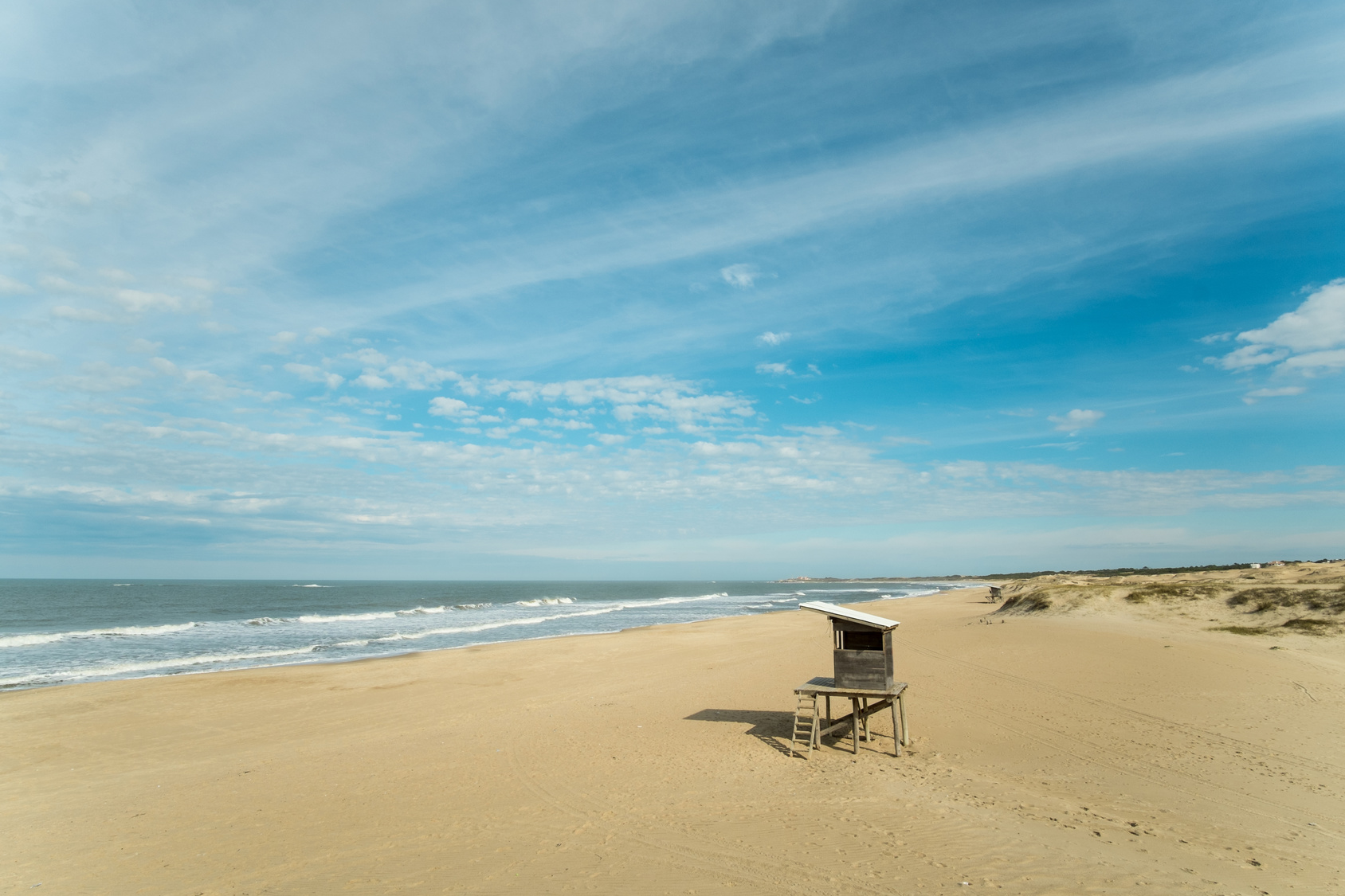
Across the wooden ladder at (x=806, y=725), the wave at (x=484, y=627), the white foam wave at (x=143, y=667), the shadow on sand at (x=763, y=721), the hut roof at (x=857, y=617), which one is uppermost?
the hut roof at (x=857, y=617)

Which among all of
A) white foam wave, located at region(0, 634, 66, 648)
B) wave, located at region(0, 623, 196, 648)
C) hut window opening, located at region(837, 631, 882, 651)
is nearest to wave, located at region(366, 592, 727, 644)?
wave, located at region(0, 623, 196, 648)

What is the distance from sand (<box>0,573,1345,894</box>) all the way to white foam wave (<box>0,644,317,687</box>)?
311cm

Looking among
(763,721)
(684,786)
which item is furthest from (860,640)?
(684,786)

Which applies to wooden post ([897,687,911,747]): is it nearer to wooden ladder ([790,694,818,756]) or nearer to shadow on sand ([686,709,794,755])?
wooden ladder ([790,694,818,756])

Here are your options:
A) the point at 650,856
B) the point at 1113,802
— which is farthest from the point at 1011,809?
the point at 650,856

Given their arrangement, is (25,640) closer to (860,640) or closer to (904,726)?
(860,640)

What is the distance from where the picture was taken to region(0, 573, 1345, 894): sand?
7520 millimetres

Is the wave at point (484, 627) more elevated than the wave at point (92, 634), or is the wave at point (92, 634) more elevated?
the wave at point (92, 634)

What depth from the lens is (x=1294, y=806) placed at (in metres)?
9.00

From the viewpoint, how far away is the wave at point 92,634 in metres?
32.7

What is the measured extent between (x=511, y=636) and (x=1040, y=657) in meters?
25.2

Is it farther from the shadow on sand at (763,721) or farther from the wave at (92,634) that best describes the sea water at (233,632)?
Answer: the shadow on sand at (763,721)

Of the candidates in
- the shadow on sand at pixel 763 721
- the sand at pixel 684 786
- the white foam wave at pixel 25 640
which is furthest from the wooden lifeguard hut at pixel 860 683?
the white foam wave at pixel 25 640

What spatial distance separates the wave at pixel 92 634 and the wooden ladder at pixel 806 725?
36.3m
